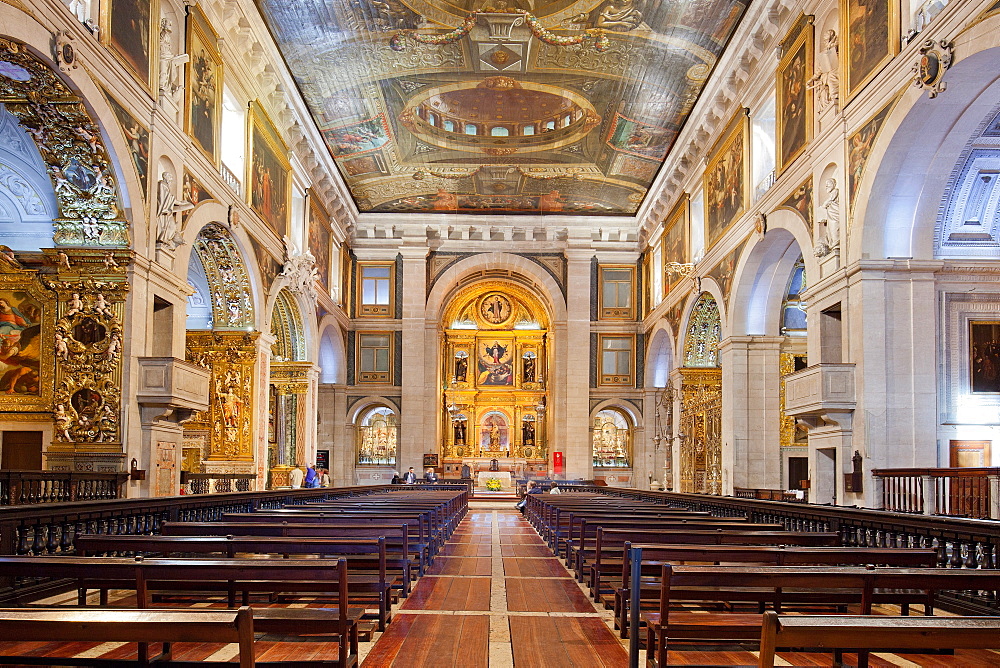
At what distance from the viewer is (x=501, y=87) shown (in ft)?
79.0

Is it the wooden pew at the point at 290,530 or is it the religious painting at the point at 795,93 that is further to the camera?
the religious painting at the point at 795,93

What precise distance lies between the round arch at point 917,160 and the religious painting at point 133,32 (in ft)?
36.7

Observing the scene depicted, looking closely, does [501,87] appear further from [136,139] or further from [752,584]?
[752,584]

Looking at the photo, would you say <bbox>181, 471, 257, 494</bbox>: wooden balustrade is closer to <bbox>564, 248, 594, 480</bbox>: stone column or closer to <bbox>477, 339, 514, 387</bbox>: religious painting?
<bbox>564, 248, 594, 480</bbox>: stone column

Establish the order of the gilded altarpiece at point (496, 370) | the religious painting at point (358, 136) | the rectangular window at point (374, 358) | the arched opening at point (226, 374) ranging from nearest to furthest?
the arched opening at point (226, 374) < the religious painting at point (358, 136) < the rectangular window at point (374, 358) < the gilded altarpiece at point (496, 370)

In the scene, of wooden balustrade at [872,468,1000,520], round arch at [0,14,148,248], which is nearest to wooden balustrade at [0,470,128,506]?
round arch at [0,14,148,248]

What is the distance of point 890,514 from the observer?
8.09 meters

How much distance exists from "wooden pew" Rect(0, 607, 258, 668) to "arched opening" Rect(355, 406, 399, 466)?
1298 inches

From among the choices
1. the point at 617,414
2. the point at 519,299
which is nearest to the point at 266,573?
the point at 617,414

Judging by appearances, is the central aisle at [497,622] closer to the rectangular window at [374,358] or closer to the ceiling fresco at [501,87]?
the ceiling fresco at [501,87]

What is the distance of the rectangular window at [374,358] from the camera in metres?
34.5

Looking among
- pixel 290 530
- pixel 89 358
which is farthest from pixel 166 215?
pixel 290 530

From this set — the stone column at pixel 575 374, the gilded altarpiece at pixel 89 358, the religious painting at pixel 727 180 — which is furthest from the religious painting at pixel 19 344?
the stone column at pixel 575 374

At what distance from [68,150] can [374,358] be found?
72.2 ft
